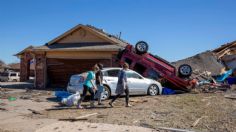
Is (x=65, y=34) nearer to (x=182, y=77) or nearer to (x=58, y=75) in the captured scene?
(x=58, y=75)

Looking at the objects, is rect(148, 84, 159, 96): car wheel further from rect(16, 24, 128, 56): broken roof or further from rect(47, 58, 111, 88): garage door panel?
rect(47, 58, 111, 88): garage door panel

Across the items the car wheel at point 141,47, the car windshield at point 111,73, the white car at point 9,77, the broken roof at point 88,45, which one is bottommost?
the car windshield at point 111,73

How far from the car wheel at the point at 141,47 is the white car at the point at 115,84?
6.87ft

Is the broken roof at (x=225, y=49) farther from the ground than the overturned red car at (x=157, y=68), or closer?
farther from the ground

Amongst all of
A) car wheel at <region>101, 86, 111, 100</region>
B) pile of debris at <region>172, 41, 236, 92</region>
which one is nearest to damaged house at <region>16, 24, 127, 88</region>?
car wheel at <region>101, 86, 111, 100</region>

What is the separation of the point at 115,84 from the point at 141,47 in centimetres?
370

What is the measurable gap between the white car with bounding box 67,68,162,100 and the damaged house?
4.39 meters

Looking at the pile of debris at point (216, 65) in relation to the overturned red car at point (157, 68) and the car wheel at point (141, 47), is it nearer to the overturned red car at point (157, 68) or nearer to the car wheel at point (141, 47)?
the overturned red car at point (157, 68)

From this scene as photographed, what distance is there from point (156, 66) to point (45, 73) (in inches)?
350

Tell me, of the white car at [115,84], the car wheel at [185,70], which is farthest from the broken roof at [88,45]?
the car wheel at [185,70]

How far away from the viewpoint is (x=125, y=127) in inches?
318

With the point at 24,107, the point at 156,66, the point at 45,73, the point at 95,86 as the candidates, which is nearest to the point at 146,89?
the point at 156,66

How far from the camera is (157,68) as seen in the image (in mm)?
17312

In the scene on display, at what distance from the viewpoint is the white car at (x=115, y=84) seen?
1415 cm
